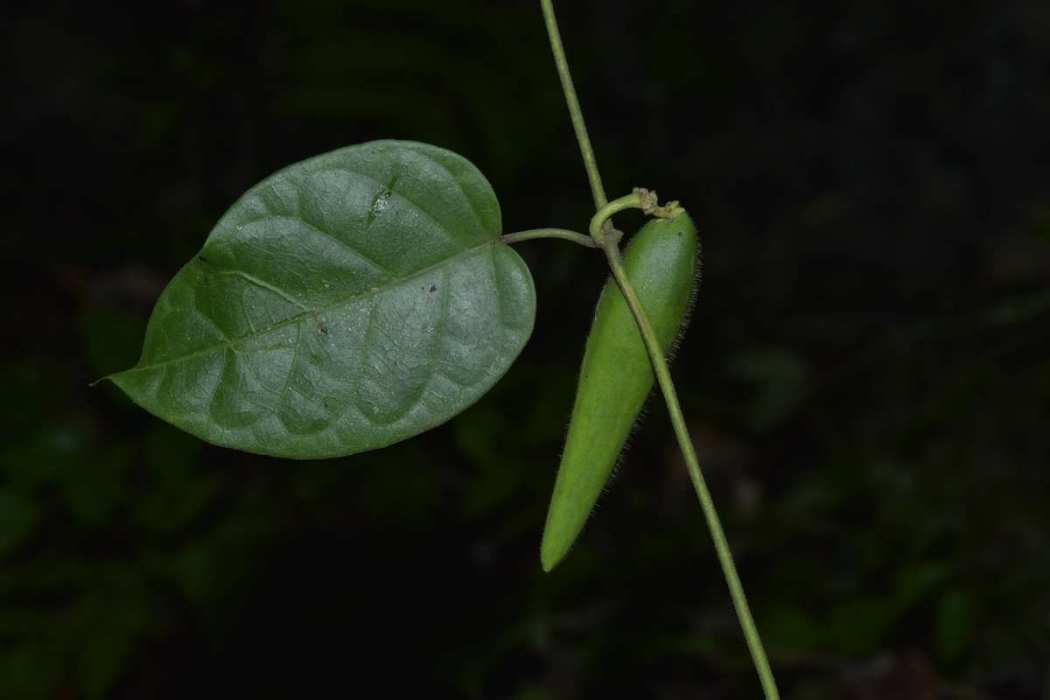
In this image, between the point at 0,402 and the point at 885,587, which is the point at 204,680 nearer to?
the point at 0,402

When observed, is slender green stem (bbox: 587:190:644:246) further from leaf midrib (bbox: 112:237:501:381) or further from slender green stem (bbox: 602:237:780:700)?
leaf midrib (bbox: 112:237:501:381)

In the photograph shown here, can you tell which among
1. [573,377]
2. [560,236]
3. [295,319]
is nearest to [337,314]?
[295,319]

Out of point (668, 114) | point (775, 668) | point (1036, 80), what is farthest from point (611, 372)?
point (1036, 80)

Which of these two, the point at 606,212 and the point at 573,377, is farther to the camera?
the point at 573,377

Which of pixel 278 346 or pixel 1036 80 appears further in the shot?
pixel 1036 80

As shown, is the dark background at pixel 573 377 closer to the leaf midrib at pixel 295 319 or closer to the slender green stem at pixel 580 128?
the slender green stem at pixel 580 128

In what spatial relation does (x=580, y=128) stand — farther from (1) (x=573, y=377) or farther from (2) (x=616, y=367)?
(1) (x=573, y=377)

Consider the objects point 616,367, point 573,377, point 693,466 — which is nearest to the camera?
point 693,466
